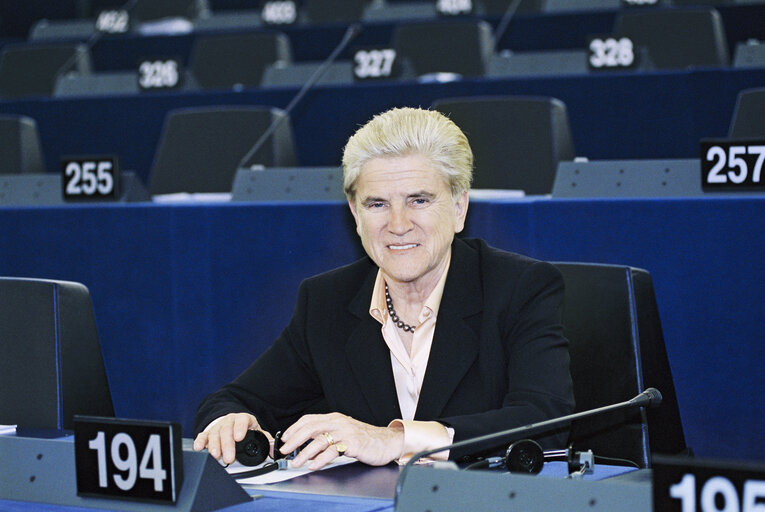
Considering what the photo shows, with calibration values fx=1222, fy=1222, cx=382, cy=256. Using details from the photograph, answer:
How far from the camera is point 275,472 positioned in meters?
1.57

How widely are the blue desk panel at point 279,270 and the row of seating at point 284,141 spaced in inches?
24.9

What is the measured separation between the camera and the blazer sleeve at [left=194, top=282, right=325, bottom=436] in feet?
6.69

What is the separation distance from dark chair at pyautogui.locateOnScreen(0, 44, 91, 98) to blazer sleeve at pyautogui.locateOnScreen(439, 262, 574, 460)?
4.47 m

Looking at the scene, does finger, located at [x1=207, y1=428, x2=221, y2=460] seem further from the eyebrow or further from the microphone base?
the microphone base

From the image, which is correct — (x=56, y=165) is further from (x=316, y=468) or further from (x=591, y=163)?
(x=316, y=468)

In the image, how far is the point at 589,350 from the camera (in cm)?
206

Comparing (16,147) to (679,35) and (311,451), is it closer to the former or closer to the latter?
(679,35)

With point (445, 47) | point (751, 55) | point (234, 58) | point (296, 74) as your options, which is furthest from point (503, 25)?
point (234, 58)

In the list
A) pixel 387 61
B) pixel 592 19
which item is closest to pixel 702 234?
pixel 387 61

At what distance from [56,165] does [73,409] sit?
319cm

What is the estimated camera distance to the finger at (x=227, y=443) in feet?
5.49

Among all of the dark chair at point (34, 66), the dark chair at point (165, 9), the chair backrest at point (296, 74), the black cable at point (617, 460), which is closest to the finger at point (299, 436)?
the black cable at point (617, 460)

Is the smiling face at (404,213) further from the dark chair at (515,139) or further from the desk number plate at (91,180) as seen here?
the dark chair at (515,139)

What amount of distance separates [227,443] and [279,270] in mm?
1262
